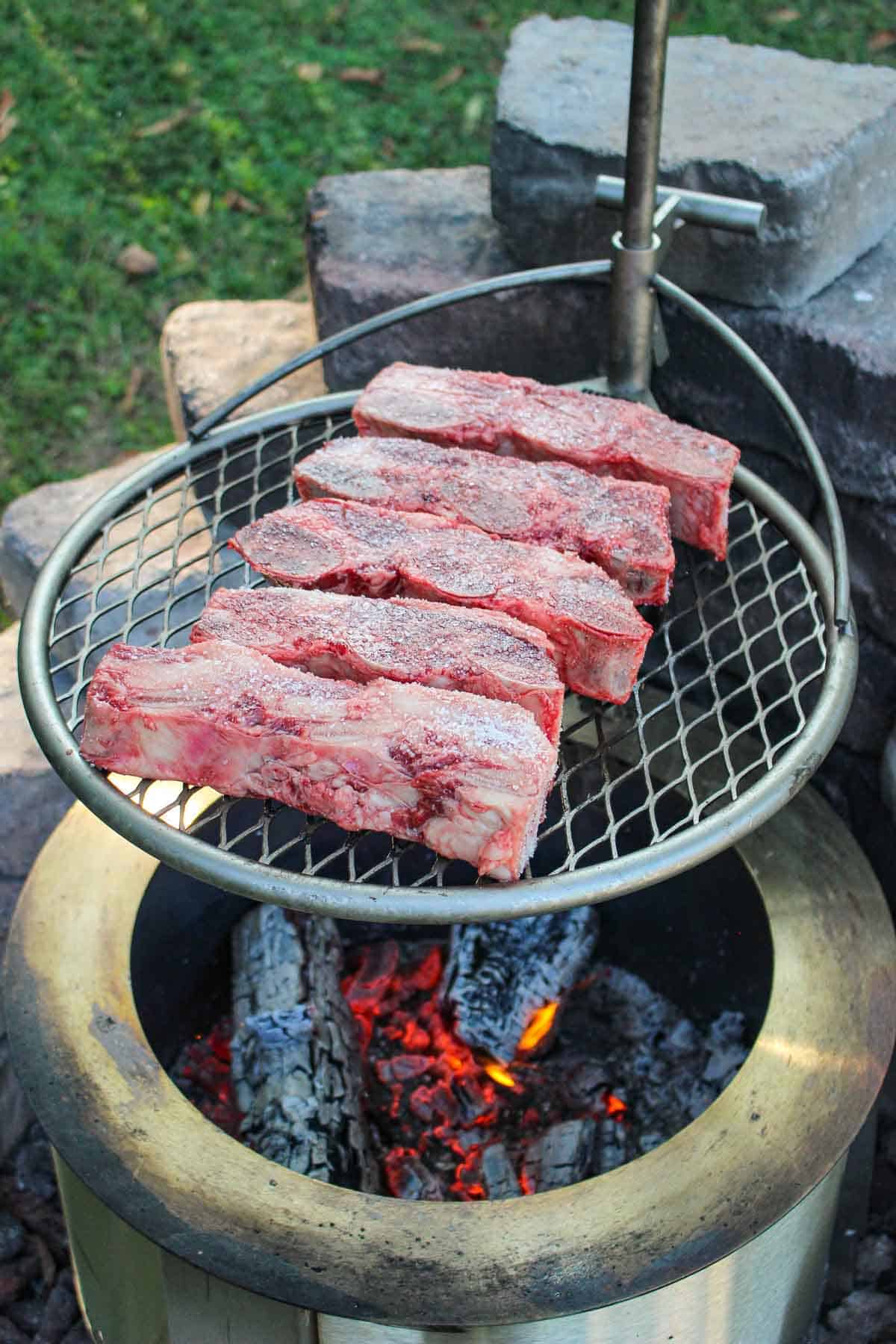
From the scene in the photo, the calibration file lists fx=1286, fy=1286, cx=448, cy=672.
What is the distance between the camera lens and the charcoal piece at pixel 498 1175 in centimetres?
292

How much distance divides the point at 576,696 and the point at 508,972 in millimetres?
746

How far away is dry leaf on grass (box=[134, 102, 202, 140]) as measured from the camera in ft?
20.6

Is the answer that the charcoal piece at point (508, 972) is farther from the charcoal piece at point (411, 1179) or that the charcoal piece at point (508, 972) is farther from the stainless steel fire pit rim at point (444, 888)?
the stainless steel fire pit rim at point (444, 888)

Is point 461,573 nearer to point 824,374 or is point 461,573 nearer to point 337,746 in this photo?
point 337,746

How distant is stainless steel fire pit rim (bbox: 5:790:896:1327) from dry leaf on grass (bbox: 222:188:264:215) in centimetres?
426

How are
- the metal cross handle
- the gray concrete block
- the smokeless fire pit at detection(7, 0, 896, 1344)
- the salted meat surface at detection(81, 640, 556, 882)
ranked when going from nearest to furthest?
1. the salted meat surface at detection(81, 640, 556, 882)
2. the smokeless fire pit at detection(7, 0, 896, 1344)
3. the metal cross handle
4. the gray concrete block

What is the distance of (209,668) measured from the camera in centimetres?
212

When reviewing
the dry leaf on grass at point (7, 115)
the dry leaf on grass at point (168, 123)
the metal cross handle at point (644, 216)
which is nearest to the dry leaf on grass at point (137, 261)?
the dry leaf on grass at point (168, 123)

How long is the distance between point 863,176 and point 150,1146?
8.74 feet

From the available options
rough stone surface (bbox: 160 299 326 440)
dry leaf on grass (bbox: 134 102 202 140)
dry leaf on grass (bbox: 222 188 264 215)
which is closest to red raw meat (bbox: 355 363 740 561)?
rough stone surface (bbox: 160 299 326 440)

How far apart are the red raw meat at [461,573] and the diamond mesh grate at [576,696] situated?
0.77 feet

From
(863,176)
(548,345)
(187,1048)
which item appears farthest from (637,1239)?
(863,176)

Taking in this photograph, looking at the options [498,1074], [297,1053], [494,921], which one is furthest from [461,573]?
[498,1074]

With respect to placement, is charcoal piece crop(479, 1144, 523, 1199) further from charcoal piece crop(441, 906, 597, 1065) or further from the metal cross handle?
the metal cross handle
